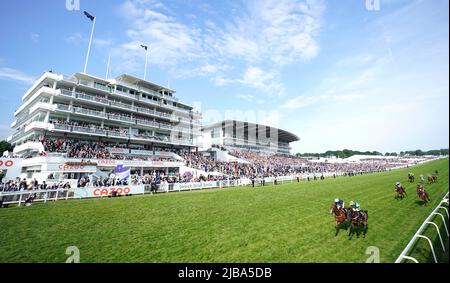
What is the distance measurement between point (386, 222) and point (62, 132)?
126ft

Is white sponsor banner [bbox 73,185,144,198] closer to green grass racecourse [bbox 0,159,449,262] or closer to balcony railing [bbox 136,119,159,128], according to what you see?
green grass racecourse [bbox 0,159,449,262]

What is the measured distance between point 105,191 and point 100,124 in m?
21.1

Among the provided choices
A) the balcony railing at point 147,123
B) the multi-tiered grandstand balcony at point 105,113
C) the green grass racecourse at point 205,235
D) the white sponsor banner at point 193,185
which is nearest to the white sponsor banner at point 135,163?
the multi-tiered grandstand balcony at point 105,113

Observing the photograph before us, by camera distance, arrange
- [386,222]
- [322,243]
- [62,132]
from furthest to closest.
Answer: [62,132] < [386,222] < [322,243]

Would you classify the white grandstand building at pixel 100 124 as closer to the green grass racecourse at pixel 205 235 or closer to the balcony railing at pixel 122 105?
the balcony railing at pixel 122 105

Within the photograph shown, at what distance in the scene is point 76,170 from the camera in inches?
1098

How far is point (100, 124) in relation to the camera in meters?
38.8

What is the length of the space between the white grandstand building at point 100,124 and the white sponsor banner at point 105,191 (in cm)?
892

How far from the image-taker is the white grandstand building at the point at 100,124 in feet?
97.2

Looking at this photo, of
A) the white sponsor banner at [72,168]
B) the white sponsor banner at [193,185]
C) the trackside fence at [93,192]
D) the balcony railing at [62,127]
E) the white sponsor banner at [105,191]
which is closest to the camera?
the trackside fence at [93,192]

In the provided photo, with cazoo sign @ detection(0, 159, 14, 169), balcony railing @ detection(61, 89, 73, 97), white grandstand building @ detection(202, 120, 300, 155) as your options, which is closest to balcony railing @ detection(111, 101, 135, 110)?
balcony railing @ detection(61, 89, 73, 97)

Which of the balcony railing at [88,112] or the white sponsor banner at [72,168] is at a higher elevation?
the balcony railing at [88,112]
